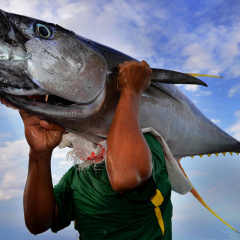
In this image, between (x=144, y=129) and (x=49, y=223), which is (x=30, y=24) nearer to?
(x=144, y=129)

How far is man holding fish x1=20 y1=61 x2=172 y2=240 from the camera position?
43.6 inches

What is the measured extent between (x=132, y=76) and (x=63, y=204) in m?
1.06

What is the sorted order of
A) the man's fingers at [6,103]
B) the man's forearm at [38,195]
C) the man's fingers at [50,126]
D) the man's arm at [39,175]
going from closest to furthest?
the man's fingers at [6,103] → the man's fingers at [50,126] → the man's arm at [39,175] → the man's forearm at [38,195]

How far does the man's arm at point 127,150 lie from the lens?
3.52 ft

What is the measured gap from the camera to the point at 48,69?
109 centimetres

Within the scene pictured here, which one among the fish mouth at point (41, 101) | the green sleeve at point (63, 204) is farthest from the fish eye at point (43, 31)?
the green sleeve at point (63, 204)

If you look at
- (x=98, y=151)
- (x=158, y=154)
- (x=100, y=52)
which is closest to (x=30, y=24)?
(x=100, y=52)

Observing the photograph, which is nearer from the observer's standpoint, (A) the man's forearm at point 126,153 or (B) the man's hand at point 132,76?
(A) the man's forearm at point 126,153

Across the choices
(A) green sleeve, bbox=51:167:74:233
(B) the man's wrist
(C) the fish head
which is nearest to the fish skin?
(C) the fish head

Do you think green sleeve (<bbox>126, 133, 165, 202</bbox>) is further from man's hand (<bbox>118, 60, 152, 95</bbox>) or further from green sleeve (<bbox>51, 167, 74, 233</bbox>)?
green sleeve (<bbox>51, 167, 74, 233</bbox>)

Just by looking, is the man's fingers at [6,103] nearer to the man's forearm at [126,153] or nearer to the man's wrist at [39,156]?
the man's wrist at [39,156]

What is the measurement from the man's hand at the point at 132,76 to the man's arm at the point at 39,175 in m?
0.38

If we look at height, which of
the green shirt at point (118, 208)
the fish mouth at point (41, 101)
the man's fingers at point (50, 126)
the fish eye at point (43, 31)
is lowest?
the green shirt at point (118, 208)

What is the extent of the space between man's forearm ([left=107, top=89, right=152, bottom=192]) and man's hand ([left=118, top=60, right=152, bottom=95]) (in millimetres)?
111
